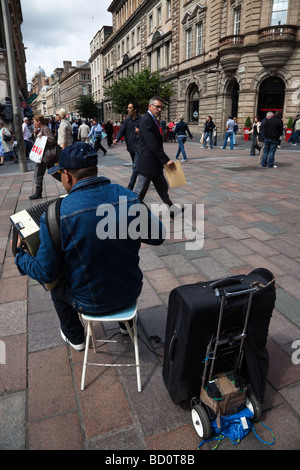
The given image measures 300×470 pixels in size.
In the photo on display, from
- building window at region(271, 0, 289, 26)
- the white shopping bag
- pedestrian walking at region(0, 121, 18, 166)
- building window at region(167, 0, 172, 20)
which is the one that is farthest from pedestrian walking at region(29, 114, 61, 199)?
building window at region(167, 0, 172, 20)

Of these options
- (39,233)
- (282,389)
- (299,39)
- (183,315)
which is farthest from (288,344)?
(299,39)

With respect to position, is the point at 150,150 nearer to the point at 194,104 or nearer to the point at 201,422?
the point at 201,422

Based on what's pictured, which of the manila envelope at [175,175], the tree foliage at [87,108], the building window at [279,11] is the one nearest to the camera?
the manila envelope at [175,175]

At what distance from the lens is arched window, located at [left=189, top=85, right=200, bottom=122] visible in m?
31.8

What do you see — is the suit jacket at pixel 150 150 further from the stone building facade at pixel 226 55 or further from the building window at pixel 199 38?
the building window at pixel 199 38

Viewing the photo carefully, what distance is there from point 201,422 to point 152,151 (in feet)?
13.1

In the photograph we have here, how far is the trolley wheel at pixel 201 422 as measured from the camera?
5.97 ft

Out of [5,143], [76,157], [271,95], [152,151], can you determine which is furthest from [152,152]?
[271,95]

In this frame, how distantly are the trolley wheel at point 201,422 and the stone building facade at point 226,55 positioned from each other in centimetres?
2462

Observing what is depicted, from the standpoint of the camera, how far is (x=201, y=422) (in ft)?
6.02

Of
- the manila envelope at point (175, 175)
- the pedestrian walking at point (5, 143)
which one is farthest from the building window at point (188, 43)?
the manila envelope at point (175, 175)

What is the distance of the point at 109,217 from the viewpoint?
187 centimetres

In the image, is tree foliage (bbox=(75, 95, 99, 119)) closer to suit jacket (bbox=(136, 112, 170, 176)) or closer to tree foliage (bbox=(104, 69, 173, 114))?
A: tree foliage (bbox=(104, 69, 173, 114))

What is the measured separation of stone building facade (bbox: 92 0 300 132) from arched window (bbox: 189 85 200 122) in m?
0.09
